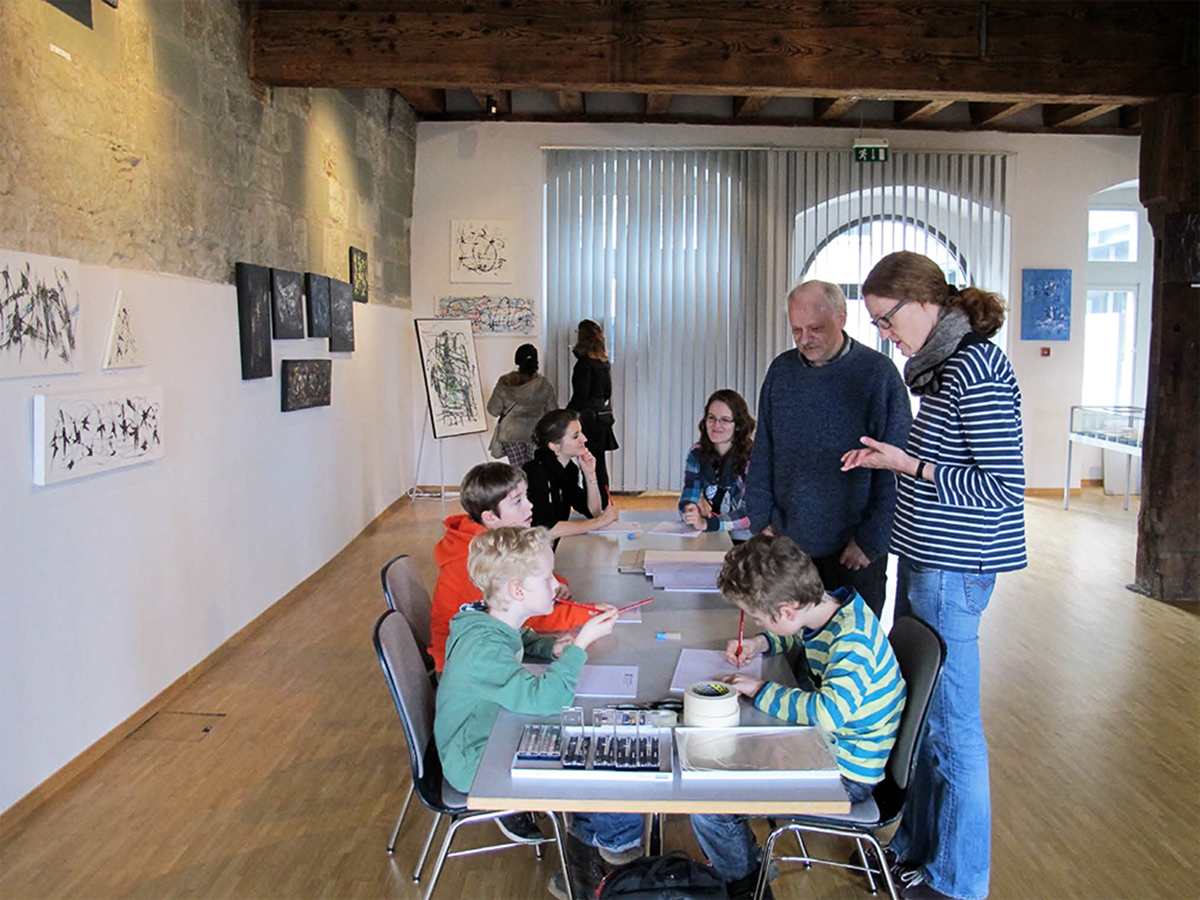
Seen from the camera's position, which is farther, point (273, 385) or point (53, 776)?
point (273, 385)

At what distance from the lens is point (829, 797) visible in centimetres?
172

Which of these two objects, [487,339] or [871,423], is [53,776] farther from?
[487,339]

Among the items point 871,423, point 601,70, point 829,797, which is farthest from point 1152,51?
point 829,797

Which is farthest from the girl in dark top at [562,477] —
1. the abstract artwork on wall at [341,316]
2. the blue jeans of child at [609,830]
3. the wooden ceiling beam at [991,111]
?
the wooden ceiling beam at [991,111]

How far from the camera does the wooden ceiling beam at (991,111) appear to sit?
8.70 meters

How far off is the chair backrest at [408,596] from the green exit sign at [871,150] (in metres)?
7.14

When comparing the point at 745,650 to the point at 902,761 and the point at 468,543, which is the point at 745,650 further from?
the point at 468,543

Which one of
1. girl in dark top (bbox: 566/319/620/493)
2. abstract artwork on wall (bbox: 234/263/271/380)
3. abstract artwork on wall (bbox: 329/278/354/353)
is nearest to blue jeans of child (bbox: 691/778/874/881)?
abstract artwork on wall (bbox: 234/263/271/380)

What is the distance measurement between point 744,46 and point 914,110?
407 centimetres

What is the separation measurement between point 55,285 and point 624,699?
2.32 metres

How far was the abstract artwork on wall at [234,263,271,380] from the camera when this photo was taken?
16.2ft

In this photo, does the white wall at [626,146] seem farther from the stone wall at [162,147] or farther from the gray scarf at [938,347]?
the gray scarf at [938,347]

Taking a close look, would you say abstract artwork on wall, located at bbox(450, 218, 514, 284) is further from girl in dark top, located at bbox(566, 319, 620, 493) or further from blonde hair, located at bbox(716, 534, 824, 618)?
blonde hair, located at bbox(716, 534, 824, 618)

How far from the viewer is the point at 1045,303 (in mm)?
9453
